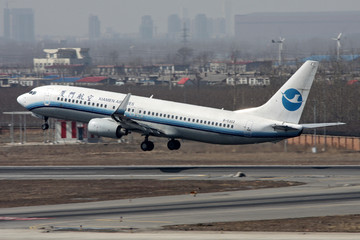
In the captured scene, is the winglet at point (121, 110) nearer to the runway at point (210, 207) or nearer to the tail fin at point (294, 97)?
the runway at point (210, 207)

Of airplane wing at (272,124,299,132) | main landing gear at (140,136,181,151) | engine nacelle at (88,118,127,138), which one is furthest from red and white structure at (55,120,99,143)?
airplane wing at (272,124,299,132)

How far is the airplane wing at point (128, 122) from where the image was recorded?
84.1 m

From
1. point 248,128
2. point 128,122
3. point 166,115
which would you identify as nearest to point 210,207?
point 248,128

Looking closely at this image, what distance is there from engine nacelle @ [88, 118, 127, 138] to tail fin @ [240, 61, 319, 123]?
18178 millimetres

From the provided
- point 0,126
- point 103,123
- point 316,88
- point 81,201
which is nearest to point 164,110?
point 103,123

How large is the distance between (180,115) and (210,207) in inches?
1001

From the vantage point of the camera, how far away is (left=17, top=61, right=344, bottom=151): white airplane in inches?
3137

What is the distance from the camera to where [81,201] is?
65438 mm

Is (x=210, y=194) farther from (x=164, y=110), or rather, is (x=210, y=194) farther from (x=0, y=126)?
→ (x=0, y=126)

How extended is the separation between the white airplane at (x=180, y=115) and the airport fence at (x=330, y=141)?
31.7 m

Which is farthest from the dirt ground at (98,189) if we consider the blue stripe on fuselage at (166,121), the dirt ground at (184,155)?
the dirt ground at (184,155)

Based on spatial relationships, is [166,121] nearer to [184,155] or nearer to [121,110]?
[121,110]

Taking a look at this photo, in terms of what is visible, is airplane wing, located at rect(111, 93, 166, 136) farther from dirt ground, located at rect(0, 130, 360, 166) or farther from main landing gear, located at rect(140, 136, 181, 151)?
dirt ground, located at rect(0, 130, 360, 166)

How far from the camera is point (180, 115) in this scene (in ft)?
277
